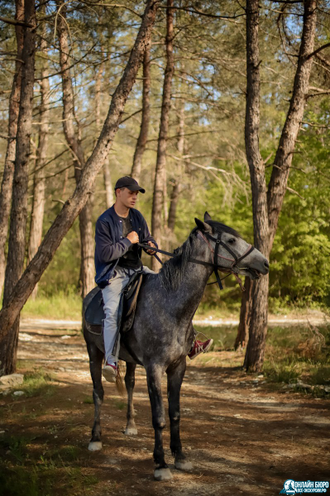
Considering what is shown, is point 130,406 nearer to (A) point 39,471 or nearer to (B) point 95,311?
(B) point 95,311

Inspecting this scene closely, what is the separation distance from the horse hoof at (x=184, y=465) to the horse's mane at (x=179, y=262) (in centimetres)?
181

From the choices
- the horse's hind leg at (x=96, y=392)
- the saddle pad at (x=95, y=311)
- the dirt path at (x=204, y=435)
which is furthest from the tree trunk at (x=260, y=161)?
the saddle pad at (x=95, y=311)

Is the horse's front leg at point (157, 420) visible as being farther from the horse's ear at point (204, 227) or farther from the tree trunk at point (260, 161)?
the tree trunk at point (260, 161)

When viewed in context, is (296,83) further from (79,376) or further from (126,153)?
(126,153)

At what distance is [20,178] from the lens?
998 cm

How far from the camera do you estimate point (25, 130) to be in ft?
32.7

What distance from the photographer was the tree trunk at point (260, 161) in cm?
1091

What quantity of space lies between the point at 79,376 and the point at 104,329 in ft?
17.7

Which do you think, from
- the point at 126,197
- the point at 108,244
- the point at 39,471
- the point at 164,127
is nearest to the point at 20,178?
the point at 126,197

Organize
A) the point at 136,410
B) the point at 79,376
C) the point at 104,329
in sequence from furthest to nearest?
the point at 79,376 → the point at 136,410 → the point at 104,329

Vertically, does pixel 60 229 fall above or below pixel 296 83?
below

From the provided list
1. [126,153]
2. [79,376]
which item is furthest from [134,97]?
[79,376]

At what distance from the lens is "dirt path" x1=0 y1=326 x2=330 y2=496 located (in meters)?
5.15

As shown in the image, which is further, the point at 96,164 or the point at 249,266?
the point at 96,164
